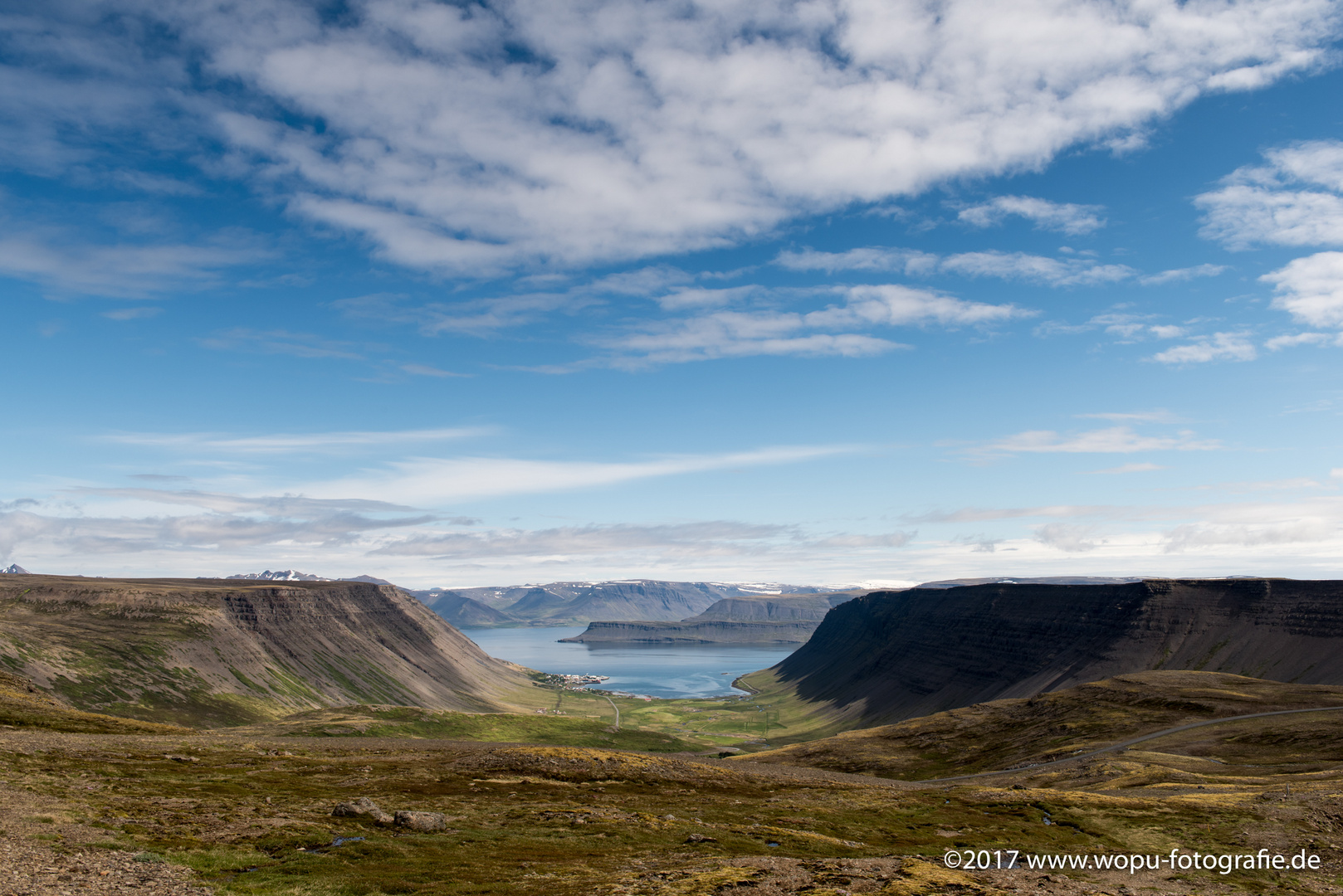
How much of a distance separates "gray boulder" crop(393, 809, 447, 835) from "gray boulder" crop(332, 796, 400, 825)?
0.76 meters

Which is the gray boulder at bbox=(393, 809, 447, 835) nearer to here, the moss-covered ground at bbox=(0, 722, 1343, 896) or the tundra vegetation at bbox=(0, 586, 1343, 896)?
the tundra vegetation at bbox=(0, 586, 1343, 896)

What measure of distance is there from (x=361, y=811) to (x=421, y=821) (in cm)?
399

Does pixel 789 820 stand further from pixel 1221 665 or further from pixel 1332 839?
pixel 1221 665

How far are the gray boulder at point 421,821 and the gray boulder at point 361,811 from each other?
29.8 inches

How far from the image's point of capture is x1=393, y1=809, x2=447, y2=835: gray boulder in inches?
1658

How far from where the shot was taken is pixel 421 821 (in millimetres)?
42500

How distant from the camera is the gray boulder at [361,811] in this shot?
140 ft

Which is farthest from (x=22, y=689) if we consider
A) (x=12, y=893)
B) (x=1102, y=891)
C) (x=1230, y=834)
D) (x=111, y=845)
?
(x=1230, y=834)

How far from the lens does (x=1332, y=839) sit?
149ft

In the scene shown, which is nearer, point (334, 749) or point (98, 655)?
point (334, 749)

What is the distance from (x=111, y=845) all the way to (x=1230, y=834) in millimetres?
67225

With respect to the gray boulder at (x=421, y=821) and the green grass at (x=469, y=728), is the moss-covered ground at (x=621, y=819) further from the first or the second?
the green grass at (x=469, y=728)

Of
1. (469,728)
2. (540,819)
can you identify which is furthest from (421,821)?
(469,728)

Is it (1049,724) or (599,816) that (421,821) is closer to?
(599,816)
